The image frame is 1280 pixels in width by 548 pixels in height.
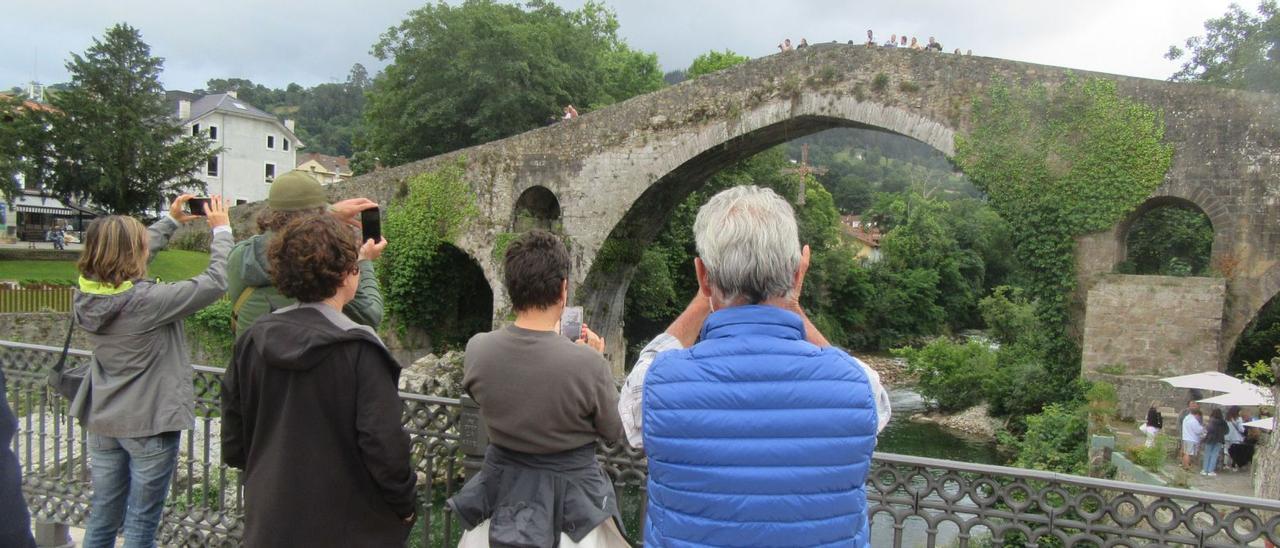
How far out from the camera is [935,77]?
1401cm

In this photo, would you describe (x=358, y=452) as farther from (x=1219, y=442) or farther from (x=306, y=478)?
(x=1219, y=442)

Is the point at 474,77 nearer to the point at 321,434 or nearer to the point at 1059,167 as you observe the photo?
the point at 1059,167

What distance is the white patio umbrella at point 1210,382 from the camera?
10.9m

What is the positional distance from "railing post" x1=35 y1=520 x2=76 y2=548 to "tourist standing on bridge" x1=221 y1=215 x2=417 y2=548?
8.81 feet

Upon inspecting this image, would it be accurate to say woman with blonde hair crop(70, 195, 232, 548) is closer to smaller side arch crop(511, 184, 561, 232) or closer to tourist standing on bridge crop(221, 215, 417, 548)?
tourist standing on bridge crop(221, 215, 417, 548)

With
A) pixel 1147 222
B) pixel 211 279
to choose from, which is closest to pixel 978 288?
pixel 1147 222

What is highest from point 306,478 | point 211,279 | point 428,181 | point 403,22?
point 403,22

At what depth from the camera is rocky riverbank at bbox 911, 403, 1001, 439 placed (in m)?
19.8

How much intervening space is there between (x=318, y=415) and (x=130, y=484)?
1.66m

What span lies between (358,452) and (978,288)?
4420cm

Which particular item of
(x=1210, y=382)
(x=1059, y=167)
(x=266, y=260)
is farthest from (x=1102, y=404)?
(x=266, y=260)

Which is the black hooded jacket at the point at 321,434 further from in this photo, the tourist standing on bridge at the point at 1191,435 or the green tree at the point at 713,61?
the green tree at the point at 713,61

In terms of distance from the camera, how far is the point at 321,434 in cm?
238

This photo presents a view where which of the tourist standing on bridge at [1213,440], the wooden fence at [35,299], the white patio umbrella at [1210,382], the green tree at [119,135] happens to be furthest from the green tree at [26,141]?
the tourist standing on bridge at [1213,440]
